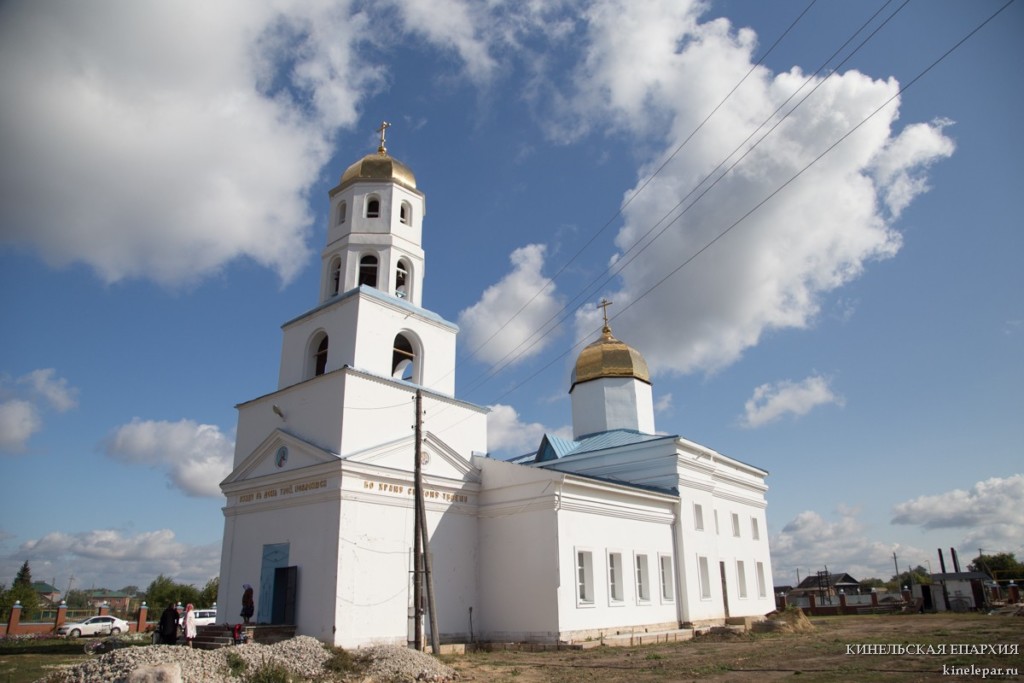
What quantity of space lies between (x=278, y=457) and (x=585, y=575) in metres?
9.44

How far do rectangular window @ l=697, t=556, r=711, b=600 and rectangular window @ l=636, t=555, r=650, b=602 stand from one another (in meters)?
3.15

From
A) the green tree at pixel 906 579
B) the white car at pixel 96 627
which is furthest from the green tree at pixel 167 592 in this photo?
the green tree at pixel 906 579

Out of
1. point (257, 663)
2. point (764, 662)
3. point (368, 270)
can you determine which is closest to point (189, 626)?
point (257, 663)

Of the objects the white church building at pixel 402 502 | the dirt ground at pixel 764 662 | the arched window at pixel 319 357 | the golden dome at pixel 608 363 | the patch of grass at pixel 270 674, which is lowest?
the dirt ground at pixel 764 662

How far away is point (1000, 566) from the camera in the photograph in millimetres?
69125

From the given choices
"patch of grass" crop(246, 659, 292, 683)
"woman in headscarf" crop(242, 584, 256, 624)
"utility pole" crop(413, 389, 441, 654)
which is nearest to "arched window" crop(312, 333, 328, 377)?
"utility pole" crop(413, 389, 441, 654)

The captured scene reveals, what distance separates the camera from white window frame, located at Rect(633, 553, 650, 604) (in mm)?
21594

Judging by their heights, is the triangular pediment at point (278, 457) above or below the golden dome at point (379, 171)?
below

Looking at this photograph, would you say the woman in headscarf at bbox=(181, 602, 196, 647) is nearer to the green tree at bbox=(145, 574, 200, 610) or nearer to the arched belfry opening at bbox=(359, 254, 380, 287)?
the arched belfry opening at bbox=(359, 254, 380, 287)

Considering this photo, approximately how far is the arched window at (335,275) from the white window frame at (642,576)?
12820mm

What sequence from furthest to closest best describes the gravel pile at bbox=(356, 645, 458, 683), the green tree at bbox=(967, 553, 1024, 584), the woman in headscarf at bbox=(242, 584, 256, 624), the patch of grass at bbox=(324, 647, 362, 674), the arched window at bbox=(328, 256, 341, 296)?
the green tree at bbox=(967, 553, 1024, 584) → the arched window at bbox=(328, 256, 341, 296) → the woman in headscarf at bbox=(242, 584, 256, 624) → the patch of grass at bbox=(324, 647, 362, 674) → the gravel pile at bbox=(356, 645, 458, 683)

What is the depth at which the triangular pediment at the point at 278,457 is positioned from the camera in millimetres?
18547

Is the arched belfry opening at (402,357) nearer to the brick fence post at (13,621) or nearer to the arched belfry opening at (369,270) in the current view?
the arched belfry opening at (369,270)

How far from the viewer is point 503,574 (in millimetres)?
20156
